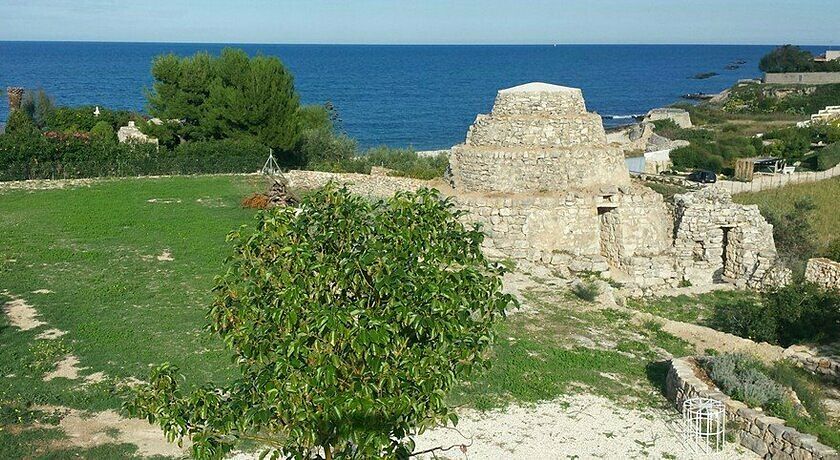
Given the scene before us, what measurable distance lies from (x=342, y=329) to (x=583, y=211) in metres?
16.3

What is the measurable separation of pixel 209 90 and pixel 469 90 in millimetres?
121139

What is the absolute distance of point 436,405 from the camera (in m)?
6.41

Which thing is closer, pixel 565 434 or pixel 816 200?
pixel 565 434

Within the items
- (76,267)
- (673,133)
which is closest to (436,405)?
(76,267)

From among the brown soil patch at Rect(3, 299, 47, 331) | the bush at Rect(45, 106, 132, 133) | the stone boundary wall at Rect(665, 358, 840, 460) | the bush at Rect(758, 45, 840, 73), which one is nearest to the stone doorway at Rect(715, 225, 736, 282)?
the stone boundary wall at Rect(665, 358, 840, 460)

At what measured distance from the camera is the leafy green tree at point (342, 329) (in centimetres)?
616

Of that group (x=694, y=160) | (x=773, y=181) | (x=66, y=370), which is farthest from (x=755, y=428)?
(x=694, y=160)

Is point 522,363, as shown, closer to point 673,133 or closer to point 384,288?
point 384,288

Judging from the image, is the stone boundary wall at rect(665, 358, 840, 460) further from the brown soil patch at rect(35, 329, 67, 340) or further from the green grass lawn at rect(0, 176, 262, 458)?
the brown soil patch at rect(35, 329, 67, 340)

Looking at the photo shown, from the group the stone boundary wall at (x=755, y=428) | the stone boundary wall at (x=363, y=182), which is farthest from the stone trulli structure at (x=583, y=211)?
the stone boundary wall at (x=755, y=428)

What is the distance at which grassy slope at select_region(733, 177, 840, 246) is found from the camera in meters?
30.9

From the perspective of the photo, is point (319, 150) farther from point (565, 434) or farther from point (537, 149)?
point (565, 434)

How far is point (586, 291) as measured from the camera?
18.2m

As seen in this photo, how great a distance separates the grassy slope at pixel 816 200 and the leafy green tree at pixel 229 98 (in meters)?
22.3
